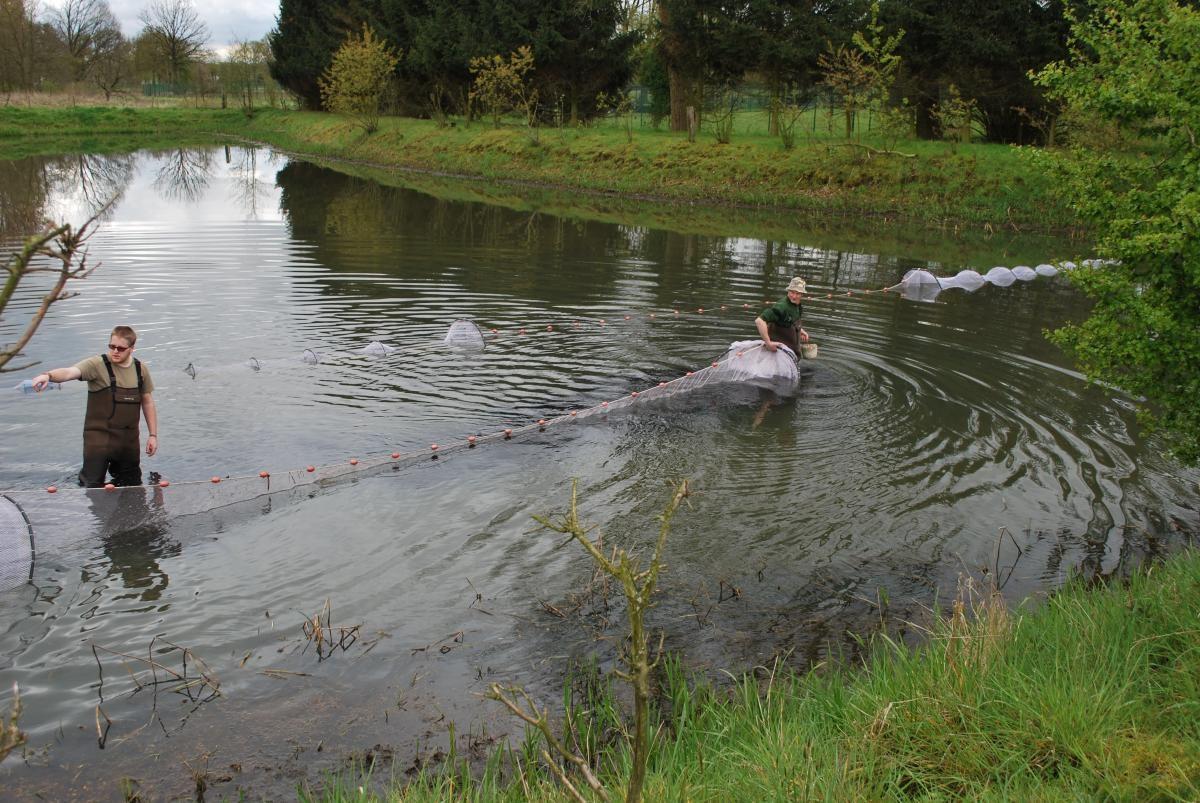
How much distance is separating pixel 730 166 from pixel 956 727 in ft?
125

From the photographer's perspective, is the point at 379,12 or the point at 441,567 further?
the point at 379,12

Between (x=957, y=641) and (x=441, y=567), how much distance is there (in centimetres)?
430

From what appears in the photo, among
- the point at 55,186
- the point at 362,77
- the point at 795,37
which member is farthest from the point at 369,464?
the point at 362,77

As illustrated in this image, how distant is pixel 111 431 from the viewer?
9.12m

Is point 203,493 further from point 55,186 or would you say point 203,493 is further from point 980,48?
point 980,48

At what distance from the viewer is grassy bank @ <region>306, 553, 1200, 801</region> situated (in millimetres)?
4715

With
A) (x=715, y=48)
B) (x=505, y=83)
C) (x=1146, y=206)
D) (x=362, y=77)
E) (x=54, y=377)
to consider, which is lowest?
(x=54, y=377)

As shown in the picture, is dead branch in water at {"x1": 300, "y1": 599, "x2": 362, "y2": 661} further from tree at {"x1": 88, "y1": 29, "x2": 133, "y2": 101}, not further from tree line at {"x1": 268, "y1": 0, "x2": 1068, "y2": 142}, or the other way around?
tree at {"x1": 88, "y1": 29, "x2": 133, "y2": 101}

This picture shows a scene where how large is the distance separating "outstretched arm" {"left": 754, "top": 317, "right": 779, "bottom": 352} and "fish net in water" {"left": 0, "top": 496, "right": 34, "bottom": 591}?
Answer: 9.32 m

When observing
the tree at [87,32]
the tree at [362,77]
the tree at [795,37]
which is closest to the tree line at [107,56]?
the tree at [87,32]

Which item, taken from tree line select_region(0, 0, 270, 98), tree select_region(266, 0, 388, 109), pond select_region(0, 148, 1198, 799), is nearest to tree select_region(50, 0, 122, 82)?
tree line select_region(0, 0, 270, 98)

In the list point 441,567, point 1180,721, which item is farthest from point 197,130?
point 1180,721

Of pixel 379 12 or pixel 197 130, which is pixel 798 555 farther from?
pixel 197 130

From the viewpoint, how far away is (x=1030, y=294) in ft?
74.5
